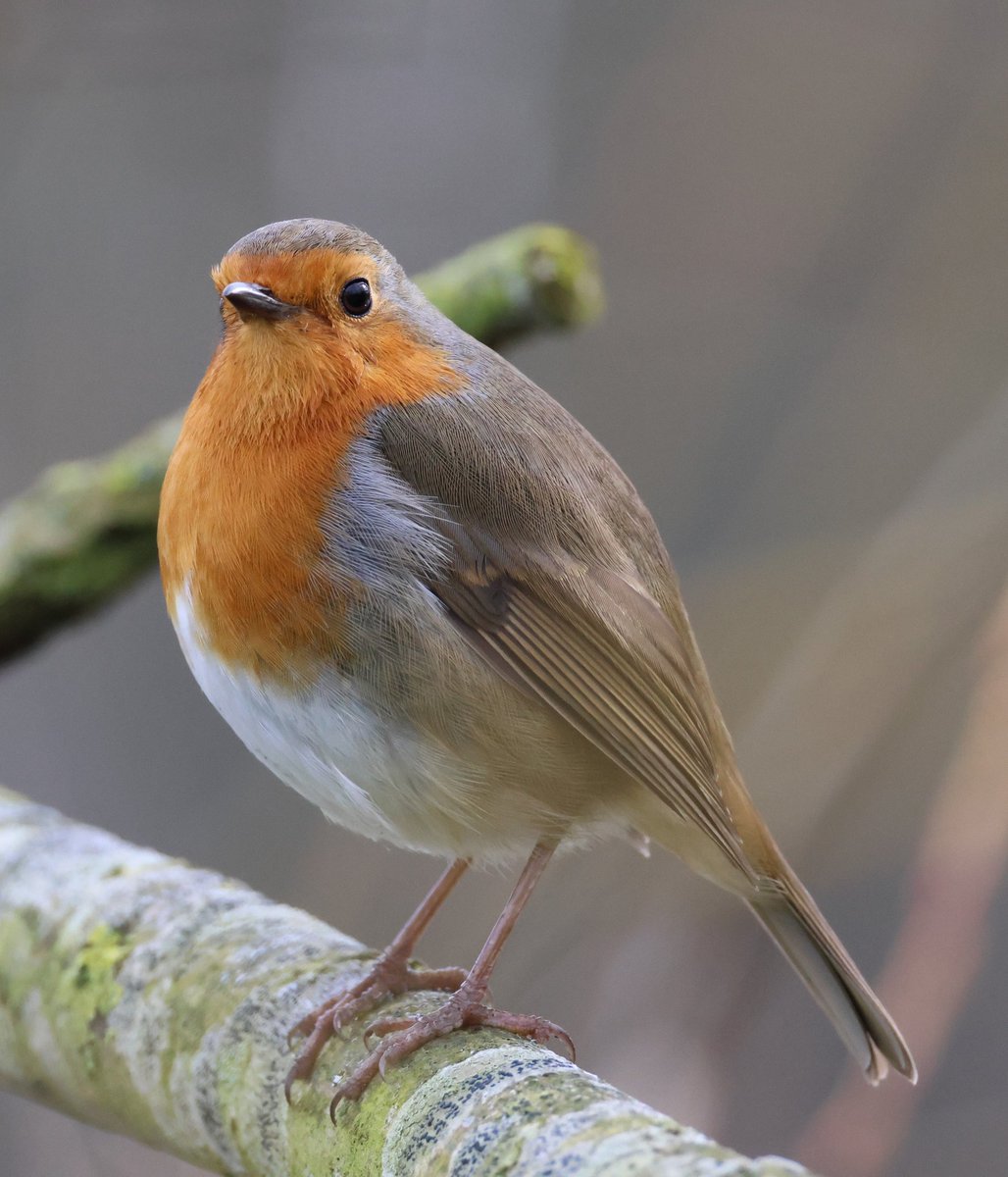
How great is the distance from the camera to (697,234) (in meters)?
6.08

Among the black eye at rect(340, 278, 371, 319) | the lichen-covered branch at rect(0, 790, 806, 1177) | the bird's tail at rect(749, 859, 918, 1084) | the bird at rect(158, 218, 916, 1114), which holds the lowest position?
the lichen-covered branch at rect(0, 790, 806, 1177)

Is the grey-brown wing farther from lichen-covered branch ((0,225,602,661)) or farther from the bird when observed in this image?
lichen-covered branch ((0,225,602,661))

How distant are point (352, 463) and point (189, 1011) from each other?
38.0 inches

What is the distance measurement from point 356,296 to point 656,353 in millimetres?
3840

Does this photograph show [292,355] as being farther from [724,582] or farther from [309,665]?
[724,582]

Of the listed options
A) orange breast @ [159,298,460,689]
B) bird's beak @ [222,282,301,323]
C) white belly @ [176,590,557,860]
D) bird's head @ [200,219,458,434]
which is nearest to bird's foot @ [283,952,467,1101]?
white belly @ [176,590,557,860]

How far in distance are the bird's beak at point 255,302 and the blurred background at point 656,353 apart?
5.36 feet

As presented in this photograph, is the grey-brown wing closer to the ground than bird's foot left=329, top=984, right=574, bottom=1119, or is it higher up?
higher up

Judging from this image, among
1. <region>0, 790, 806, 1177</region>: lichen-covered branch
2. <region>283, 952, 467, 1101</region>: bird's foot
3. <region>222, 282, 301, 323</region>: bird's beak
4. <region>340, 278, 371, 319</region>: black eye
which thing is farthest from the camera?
<region>340, 278, 371, 319</region>: black eye

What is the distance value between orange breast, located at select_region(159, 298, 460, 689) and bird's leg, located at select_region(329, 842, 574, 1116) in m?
0.58

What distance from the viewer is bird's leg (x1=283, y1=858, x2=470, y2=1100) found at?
2.18m

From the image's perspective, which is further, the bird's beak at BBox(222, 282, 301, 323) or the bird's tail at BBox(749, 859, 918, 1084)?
the bird's tail at BBox(749, 859, 918, 1084)

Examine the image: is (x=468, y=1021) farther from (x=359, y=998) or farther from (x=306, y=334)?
(x=306, y=334)

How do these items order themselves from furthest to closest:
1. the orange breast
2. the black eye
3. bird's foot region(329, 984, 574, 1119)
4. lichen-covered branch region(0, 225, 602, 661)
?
lichen-covered branch region(0, 225, 602, 661), the black eye, the orange breast, bird's foot region(329, 984, 574, 1119)
